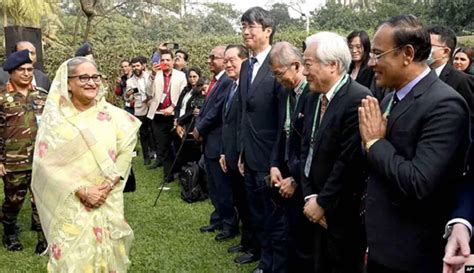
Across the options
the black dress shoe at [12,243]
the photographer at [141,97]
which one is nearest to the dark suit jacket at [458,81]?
the black dress shoe at [12,243]

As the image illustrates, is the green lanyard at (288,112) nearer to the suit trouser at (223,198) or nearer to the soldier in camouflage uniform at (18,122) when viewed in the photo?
the suit trouser at (223,198)

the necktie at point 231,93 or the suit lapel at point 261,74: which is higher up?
the suit lapel at point 261,74

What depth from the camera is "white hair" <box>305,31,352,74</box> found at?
2.96 m

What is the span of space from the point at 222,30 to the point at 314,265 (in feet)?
106

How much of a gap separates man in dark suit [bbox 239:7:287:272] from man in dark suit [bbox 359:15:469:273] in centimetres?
171

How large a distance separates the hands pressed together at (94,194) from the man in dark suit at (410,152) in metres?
1.76

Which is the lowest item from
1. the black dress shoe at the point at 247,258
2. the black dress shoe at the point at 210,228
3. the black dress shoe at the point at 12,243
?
the black dress shoe at the point at 12,243

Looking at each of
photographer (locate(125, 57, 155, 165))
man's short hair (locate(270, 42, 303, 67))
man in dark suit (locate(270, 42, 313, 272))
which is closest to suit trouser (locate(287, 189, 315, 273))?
man in dark suit (locate(270, 42, 313, 272))

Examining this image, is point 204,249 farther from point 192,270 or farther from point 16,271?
point 16,271

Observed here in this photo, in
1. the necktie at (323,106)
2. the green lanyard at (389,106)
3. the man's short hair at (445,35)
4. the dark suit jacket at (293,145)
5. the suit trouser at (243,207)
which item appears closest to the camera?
Result: the green lanyard at (389,106)

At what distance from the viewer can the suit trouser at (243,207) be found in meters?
5.00

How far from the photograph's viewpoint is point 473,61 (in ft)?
21.5

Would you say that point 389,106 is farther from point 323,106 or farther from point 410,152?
point 323,106

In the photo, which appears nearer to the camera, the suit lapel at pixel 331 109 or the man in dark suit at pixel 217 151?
the suit lapel at pixel 331 109
